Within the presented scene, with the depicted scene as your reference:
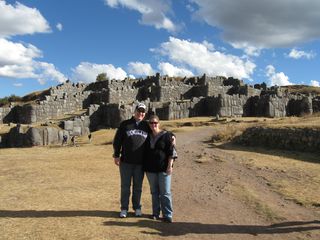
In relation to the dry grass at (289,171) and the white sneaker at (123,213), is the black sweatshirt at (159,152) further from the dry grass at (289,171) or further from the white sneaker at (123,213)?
the dry grass at (289,171)

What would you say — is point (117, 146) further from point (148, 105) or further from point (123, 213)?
point (148, 105)

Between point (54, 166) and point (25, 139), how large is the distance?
15.6 metres

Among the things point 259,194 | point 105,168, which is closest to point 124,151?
point 259,194

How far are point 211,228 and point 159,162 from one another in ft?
6.22

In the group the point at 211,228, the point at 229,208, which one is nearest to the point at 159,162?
the point at 211,228

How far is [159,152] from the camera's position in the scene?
10.3 metres

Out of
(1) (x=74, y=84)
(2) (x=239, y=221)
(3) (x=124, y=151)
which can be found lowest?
(2) (x=239, y=221)

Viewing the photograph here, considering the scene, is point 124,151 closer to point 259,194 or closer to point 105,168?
point 259,194

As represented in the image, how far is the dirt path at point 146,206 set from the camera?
30.7ft

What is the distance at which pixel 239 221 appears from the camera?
10406mm

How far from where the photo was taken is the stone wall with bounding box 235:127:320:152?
21.8m

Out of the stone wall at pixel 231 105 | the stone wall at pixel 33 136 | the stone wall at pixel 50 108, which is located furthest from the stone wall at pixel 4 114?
the stone wall at pixel 231 105

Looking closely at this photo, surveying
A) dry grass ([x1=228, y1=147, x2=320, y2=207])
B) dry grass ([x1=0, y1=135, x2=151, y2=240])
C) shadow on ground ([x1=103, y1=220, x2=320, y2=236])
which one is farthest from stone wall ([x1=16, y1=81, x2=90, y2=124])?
shadow on ground ([x1=103, y1=220, x2=320, y2=236])

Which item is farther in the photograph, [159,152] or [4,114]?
[4,114]
